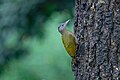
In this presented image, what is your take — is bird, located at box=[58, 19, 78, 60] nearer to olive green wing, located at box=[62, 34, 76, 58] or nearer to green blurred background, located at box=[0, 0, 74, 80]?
olive green wing, located at box=[62, 34, 76, 58]

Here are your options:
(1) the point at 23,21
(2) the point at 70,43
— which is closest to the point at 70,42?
(2) the point at 70,43

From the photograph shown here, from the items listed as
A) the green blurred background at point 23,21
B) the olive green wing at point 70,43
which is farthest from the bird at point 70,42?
the green blurred background at point 23,21

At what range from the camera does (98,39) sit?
→ 4.60 m

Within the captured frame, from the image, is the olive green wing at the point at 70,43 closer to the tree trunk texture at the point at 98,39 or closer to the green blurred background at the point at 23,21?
the tree trunk texture at the point at 98,39

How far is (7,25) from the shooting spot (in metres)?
7.85

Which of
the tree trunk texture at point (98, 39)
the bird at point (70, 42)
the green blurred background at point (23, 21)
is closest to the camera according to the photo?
the tree trunk texture at point (98, 39)

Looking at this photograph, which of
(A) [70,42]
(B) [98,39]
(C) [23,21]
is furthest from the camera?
(C) [23,21]

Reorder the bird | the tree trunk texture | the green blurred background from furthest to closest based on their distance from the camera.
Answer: the green blurred background → the bird → the tree trunk texture

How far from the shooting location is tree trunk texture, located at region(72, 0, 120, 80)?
4.54 metres

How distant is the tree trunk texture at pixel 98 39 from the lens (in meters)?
4.54

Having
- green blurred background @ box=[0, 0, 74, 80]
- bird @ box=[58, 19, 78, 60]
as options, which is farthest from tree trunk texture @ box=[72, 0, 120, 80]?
green blurred background @ box=[0, 0, 74, 80]

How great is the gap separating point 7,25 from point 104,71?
3.39m

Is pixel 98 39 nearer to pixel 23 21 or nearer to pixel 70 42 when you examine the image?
pixel 70 42

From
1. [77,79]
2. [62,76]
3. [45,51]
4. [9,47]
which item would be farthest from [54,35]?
[77,79]
